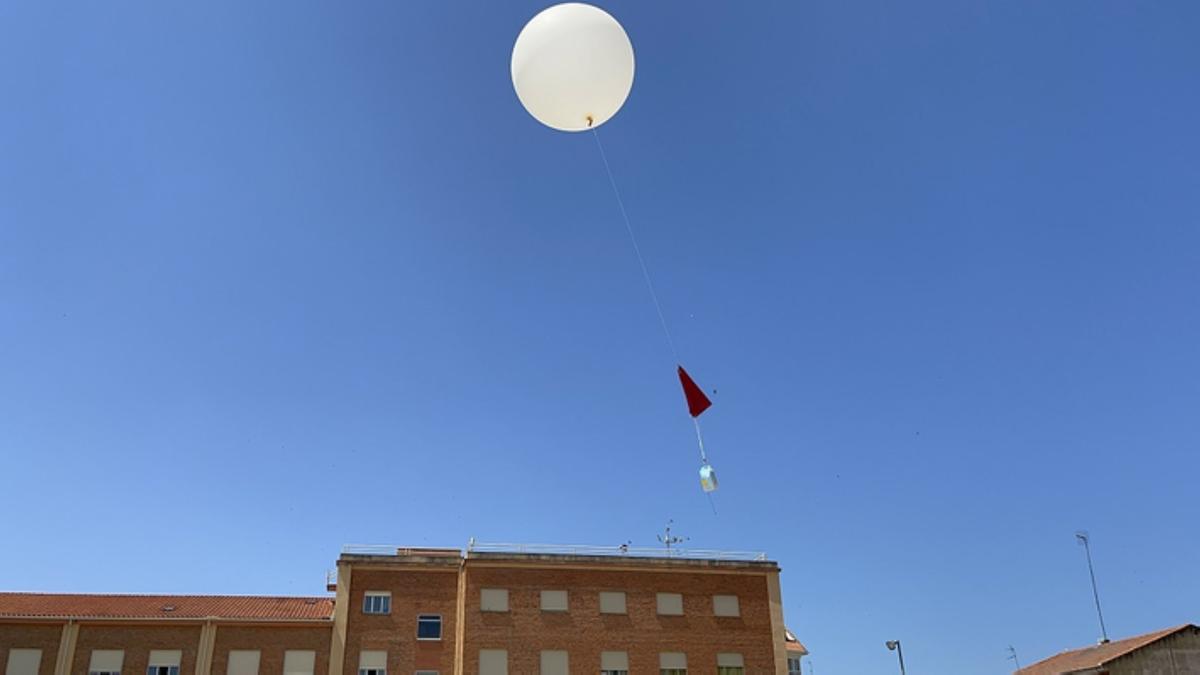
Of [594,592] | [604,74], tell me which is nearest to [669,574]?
[594,592]

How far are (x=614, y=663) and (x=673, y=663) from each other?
2.20 metres

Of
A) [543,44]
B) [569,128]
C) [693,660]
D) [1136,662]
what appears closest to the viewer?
[543,44]

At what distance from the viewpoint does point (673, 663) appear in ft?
115

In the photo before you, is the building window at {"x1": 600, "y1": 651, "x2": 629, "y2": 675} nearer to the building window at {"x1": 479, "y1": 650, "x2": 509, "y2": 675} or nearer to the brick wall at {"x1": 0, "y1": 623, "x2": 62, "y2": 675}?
the building window at {"x1": 479, "y1": 650, "x2": 509, "y2": 675}

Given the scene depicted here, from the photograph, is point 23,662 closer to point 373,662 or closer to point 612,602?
point 373,662

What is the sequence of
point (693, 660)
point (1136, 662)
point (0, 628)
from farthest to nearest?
point (1136, 662), point (693, 660), point (0, 628)

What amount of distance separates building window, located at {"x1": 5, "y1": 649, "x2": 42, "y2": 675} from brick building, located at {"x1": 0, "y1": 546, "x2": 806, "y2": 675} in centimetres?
5

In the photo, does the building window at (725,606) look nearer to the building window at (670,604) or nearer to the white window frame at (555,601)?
the building window at (670,604)

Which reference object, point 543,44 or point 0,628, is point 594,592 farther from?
point 543,44

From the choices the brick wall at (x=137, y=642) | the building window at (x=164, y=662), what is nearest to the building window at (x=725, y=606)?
the brick wall at (x=137, y=642)

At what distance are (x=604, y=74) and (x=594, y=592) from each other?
2506 centimetres

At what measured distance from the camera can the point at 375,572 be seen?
34.5m

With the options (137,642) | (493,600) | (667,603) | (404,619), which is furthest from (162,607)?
(667,603)

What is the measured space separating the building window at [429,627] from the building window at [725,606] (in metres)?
10.2
